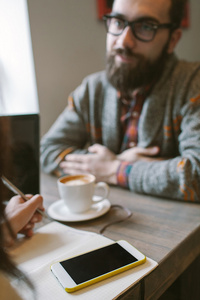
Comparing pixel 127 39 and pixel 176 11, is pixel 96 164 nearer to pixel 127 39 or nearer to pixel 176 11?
pixel 127 39

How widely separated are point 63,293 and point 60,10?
1.32 meters

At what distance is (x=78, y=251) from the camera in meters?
0.52

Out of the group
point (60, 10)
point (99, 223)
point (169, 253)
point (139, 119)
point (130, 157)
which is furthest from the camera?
point (60, 10)

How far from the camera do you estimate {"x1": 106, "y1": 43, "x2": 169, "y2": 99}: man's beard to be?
3.58ft

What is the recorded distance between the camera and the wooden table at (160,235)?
0.50 meters

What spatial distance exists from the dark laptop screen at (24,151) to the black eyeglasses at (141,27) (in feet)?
1.87

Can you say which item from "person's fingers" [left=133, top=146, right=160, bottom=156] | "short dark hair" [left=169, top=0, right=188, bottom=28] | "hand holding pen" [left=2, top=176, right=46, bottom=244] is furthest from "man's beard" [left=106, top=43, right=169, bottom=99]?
"hand holding pen" [left=2, top=176, right=46, bottom=244]

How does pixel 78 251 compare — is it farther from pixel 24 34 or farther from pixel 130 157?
pixel 24 34

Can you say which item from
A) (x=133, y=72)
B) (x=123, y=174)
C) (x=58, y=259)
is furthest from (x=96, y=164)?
(x=58, y=259)

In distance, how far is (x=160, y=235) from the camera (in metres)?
0.59

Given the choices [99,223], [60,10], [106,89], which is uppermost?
[60,10]

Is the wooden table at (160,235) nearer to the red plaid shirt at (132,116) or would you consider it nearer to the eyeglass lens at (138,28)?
the red plaid shirt at (132,116)

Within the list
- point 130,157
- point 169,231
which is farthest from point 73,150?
point 169,231

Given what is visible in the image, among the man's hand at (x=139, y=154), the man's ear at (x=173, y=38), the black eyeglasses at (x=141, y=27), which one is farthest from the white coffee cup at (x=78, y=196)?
the man's ear at (x=173, y=38)
